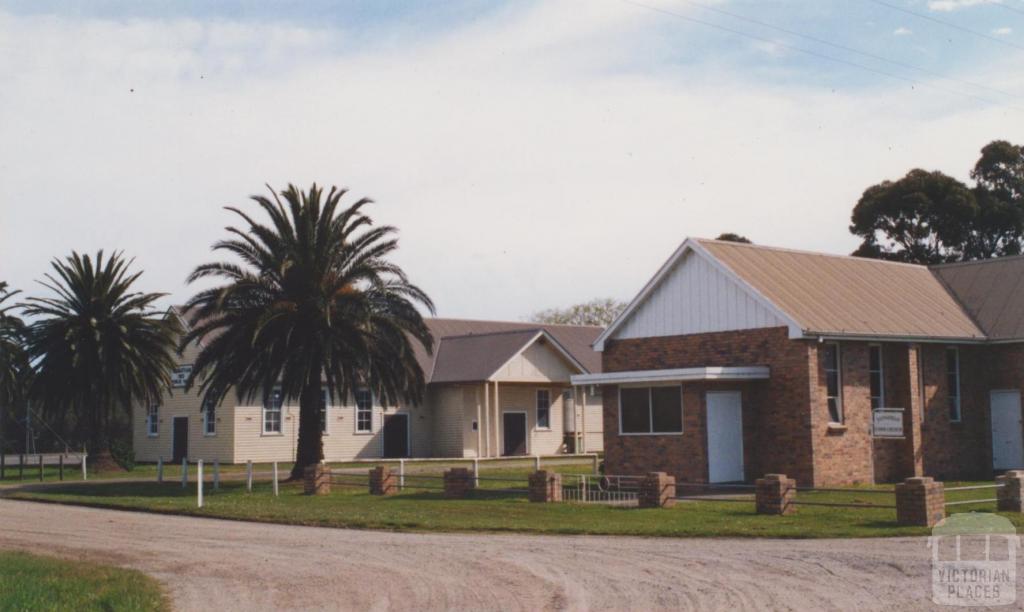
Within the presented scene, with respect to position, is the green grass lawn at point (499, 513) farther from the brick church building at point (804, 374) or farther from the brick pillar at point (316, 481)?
the brick church building at point (804, 374)

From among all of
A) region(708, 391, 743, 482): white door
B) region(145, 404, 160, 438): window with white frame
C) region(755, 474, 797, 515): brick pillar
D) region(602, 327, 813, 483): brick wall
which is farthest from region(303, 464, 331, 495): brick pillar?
region(145, 404, 160, 438): window with white frame

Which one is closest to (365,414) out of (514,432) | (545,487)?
(514,432)

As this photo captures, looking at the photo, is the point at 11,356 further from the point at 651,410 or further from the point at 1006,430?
the point at 1006,430

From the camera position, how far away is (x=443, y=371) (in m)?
49.9

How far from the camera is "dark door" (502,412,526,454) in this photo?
5028 cm

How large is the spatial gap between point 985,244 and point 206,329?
44463mm

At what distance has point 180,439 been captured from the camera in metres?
47.7

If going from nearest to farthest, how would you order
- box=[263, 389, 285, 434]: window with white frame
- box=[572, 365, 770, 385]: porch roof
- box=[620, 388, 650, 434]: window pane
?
box=[572, 365, 770, 385]: porch roof, box=[620, 388, 650, 434]: window pane, box=[263, 389, 285, 434]: window with white frame

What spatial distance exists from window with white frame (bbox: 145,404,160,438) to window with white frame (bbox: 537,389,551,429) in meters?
16.7

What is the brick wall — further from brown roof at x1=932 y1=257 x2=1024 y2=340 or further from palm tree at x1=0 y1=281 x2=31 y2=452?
palm tree at x1=0 y1=281 x2=31 y2=452

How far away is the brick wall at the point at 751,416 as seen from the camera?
1081 inches

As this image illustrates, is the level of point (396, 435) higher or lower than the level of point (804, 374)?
lower

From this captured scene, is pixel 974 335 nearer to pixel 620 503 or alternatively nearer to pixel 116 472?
pixel 620 503

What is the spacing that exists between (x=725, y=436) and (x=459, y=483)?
6737 mm
